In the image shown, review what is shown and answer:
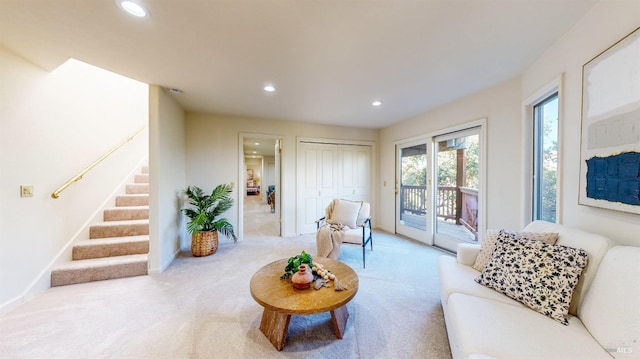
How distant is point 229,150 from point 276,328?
Result: 3313 millimetres

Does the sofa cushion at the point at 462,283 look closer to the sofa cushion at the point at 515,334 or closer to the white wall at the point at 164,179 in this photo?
the sofa cushion at the point at 515,334

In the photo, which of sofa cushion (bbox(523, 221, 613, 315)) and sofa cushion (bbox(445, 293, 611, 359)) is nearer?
sofa cushion (bbox(445, 293, 611, 359))

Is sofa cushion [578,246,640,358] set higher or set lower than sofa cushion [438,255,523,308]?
higher

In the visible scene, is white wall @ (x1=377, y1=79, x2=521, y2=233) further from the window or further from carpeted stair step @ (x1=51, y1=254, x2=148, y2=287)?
carpeted stair step @ (x1=51, y1=254, x2=148, y2=287)

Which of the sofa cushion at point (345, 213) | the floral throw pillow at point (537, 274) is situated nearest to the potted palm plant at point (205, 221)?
the sofa cushion at point (345, 213)

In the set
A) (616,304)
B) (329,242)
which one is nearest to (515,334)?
→ (616,304)

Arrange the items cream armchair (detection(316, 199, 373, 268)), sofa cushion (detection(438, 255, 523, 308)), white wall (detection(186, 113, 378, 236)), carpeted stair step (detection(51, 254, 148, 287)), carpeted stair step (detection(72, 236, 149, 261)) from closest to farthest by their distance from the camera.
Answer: sofa cushion (detection(438, 255, 523, 308))
carpeted stair step (detection(51, 254, 148, 287))
carpeted stair step (detection(72, 236, 149, 261))
cream armchair (detection(316, 199, 373, 268))
white wall (detection(186, 113, 378, 236))

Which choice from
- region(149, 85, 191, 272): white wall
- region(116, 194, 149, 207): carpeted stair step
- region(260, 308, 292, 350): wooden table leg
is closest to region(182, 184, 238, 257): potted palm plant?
region(149, 85, 191, 272): white wall

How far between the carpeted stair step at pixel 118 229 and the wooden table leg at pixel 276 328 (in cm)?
265

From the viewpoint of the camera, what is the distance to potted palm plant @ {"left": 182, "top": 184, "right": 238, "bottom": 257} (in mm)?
3359

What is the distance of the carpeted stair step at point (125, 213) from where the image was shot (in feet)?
10.8

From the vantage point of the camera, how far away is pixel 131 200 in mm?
3596

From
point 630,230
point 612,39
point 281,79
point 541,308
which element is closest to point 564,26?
point 612,39

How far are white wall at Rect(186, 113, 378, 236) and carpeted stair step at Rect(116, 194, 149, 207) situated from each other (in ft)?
2.34
